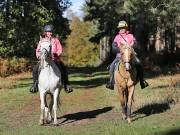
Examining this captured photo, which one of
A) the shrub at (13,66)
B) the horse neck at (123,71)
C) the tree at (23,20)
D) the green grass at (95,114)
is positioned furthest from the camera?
the shrub at (13,66)

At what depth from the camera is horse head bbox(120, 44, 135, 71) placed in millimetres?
15594

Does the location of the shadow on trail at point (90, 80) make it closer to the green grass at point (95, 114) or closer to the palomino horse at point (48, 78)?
the green grass at point (95, 114)

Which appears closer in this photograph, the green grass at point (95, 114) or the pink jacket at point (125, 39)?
the green grass at point (95, 114)

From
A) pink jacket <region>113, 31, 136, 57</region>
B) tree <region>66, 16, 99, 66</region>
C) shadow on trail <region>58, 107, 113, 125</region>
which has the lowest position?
tree <region>66, 16, 99, 66</region>

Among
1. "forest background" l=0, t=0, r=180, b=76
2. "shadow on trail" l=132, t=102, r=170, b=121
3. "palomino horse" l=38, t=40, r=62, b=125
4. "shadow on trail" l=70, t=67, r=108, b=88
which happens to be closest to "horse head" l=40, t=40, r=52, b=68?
"palomino horse" l=38, t=40, r=62, b=125

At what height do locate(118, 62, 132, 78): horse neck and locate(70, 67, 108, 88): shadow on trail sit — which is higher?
locate(118, 62, 132, 78): horse neck

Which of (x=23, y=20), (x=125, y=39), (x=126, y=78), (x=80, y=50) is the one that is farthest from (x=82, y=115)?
(x=80, y=50)

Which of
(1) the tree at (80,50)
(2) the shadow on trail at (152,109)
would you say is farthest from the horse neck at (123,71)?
(1) the tree at (80,50)

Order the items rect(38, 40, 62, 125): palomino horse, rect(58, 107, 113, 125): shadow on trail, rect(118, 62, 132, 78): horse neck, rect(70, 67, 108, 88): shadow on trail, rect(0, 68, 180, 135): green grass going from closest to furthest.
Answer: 1. rect(0, 68, 180, 135): green grass
2. rect(38, 40, 62, 125): palomino horse
3. rect(118, 62, 132, 78): horse neck
4. rect(58, 107, 113, 125): shadow on trail
5. rect(70, 67, 108, 88): shadow on trail

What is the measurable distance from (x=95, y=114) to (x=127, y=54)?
3748mm

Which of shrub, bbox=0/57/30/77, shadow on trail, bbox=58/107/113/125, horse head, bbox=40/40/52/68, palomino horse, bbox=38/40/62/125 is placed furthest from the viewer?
shrub, bbox=0/57/30/77

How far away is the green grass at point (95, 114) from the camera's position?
566 inches

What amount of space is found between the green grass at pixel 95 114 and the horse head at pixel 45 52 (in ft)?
6.04

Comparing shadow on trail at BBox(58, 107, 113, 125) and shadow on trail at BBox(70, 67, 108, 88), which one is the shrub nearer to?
shadow on trail at BBox(70, 67, 108, 88)
